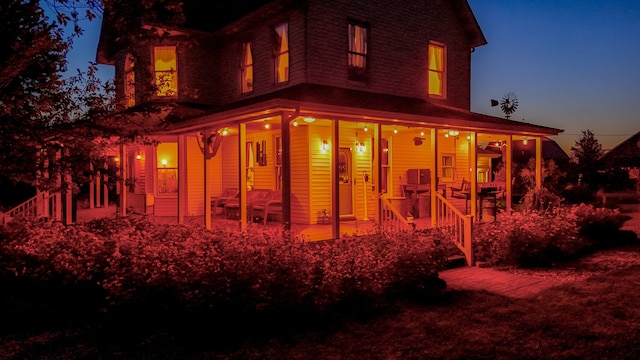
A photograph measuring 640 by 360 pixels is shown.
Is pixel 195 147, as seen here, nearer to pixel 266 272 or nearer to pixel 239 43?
pixel 239 43

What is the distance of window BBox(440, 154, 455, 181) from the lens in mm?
17844

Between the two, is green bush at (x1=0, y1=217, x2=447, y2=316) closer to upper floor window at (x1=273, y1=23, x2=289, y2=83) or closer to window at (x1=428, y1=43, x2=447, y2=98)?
upper floor window at (x1=273, y1=23, x2=289, y2=83)

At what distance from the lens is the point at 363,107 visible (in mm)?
10805

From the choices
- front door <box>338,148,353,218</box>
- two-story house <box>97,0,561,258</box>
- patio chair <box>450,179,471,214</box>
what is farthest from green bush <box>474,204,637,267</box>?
front door <box>338,148,353,218</box>

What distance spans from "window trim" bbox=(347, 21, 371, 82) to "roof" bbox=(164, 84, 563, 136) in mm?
625

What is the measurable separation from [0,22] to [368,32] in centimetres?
994

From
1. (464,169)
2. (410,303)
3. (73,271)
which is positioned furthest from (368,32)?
(73,271)

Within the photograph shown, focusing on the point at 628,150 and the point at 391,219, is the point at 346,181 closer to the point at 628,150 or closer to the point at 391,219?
the point at 391,219

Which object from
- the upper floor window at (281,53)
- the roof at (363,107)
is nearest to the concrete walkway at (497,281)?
the roof at (363,107)

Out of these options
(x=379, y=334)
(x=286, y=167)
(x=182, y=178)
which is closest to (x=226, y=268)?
(x=379, y=334)

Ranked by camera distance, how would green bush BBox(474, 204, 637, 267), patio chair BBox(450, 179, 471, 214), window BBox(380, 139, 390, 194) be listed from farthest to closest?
window BBox(380, 139, 390, 194), patio chair BBox(450, 179, 471, 214), green bush BBox(474, 204, 637, 267)

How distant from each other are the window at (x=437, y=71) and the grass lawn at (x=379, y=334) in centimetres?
1105

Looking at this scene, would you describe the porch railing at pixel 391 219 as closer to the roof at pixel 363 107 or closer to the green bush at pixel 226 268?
the roof at pixel 363 107

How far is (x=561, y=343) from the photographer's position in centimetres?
524
